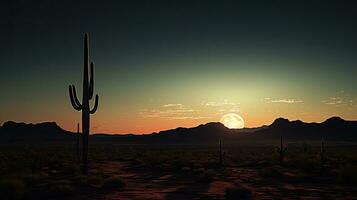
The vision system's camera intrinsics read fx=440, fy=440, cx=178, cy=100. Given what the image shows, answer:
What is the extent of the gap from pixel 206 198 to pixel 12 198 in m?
7.41

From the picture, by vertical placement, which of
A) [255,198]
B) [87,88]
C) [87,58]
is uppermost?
[87,58]

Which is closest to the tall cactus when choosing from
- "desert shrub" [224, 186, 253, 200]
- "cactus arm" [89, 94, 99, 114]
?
"cactus arm" [89, 94, 99, 114]

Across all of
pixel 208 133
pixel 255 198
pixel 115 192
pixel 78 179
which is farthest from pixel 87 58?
pixel 208 133

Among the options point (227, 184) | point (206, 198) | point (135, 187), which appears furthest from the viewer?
point (227, 184)

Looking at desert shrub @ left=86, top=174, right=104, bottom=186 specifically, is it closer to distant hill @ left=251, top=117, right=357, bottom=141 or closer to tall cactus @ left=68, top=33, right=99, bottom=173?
tall cactus @ left=68, top=33, right=99, bottom=173

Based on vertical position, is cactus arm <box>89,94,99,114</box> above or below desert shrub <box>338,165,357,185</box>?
above

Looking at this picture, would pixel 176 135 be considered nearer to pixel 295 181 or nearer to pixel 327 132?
pixel 327 132

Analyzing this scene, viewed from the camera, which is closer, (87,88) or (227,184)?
(227,184)

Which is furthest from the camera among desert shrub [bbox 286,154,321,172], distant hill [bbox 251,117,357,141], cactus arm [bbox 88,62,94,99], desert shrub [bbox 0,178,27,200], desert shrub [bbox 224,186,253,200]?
distant hill [bbox 251,117,357,141]

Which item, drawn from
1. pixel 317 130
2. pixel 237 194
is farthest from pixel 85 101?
pixel 317 130

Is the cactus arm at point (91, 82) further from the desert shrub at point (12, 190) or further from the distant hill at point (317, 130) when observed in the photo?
the distant hill at point (317, 130)

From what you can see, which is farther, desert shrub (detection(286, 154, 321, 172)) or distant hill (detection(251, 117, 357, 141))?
distant hill (detection(251, 117, 357, 141))

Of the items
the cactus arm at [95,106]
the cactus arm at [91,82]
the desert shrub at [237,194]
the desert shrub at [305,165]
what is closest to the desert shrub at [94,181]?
the cactus arm at [95,106]

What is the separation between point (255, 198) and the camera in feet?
58.6
